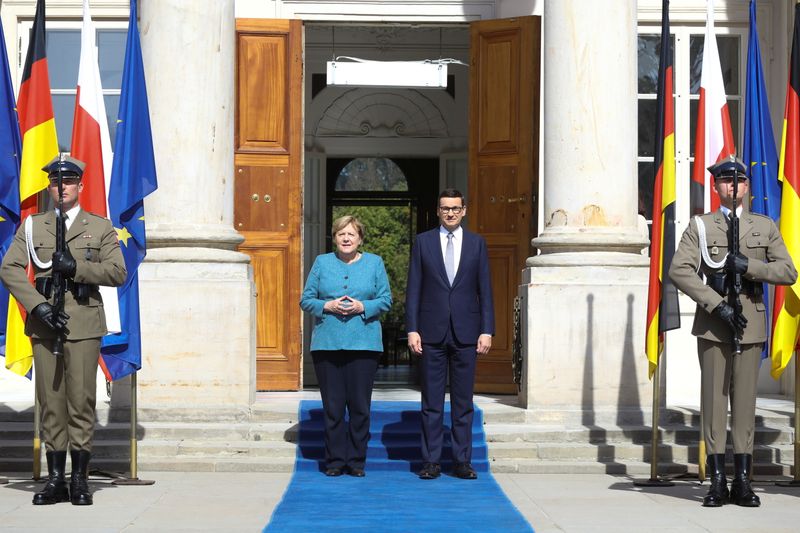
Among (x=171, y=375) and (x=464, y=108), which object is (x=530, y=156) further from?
(x=464, y=108)

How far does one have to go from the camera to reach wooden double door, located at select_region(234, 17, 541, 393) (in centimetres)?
1234

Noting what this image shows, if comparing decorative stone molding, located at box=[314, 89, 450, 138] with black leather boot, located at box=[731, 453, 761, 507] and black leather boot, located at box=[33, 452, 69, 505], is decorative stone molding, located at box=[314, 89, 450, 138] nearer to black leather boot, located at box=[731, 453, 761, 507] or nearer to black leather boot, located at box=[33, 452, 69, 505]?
black leather boot, located at box=[33, 452, 69, 505]

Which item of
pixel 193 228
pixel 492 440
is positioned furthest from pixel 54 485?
pixel 492 440

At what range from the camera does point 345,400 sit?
9.59 meters

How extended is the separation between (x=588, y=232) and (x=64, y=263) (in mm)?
4590

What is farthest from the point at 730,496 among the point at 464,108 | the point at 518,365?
the point at 464,108

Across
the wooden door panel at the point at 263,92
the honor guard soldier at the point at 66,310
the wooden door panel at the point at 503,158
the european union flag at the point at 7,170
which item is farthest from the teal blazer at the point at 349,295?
the wooden door panel at the point at 263,92

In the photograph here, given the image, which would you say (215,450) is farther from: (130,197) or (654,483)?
(654,483)

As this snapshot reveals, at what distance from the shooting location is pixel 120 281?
8.22 meters

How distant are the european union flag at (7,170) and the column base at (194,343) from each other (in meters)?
1.44

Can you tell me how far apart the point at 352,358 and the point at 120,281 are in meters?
1.97

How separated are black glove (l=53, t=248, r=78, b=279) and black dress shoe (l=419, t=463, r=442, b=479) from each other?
109 inches

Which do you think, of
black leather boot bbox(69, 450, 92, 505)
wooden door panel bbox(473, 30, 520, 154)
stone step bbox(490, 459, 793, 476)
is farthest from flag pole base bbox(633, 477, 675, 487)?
wooden door panel bbox(473, 30, 520, 154)

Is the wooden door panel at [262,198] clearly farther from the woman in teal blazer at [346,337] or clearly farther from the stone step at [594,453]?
the stone step at [594,453]
